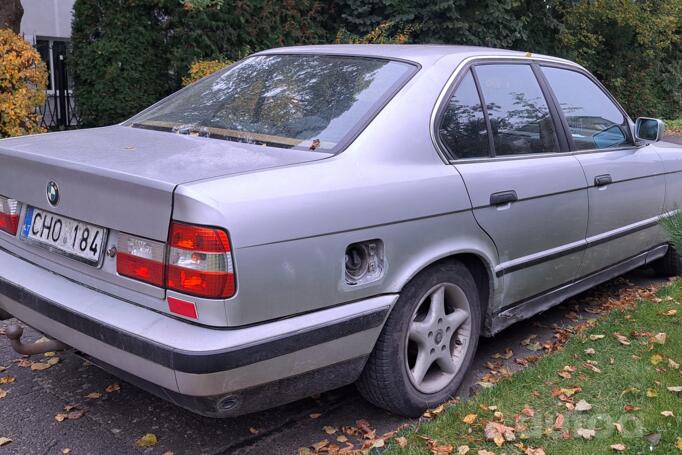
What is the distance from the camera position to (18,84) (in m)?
7.55

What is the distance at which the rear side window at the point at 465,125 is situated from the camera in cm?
355

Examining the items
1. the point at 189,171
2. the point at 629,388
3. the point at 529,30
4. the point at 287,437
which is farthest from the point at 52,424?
the point at 529,30

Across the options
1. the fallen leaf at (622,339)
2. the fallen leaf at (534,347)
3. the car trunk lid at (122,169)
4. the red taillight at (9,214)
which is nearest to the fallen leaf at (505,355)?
the fallen leaf at (534,347)

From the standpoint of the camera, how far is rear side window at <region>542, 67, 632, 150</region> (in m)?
4.46

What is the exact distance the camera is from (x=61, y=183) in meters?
2.98

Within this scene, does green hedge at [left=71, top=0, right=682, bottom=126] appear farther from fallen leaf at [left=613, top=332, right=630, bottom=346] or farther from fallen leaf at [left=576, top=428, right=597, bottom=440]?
fallen leaf at [left=576, top=428, right=597, bottom=440]

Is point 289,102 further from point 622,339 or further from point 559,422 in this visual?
point 622,339

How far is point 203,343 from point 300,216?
589mm

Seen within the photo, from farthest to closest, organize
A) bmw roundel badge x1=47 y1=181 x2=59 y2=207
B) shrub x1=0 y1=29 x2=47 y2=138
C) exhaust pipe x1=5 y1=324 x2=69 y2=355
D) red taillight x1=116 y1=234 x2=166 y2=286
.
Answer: shrub x1=0 y1=29 x2=47 y2=138 < exhaust pipe x1=5 y1=324 x2=69 y2=355 < bmw roundel badge x1=47 y1=181 x2=59 y2=207 < red taillight x1=116 y1=234 x2=166 y2=286

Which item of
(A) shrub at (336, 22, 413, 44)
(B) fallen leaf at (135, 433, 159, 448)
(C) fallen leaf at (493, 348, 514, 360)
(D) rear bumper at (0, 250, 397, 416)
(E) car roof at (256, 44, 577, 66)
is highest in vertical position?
(A) shrub at (336, 22, 413, 44)

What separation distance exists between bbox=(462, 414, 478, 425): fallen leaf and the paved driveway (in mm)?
332

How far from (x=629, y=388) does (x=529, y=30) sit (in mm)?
11155

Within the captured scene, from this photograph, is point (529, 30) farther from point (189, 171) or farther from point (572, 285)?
point (189, 171)

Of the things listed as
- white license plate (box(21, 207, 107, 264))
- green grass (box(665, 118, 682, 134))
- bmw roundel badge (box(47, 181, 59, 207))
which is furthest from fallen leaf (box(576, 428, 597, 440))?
green grass (box(665, 118, 682, 134))
